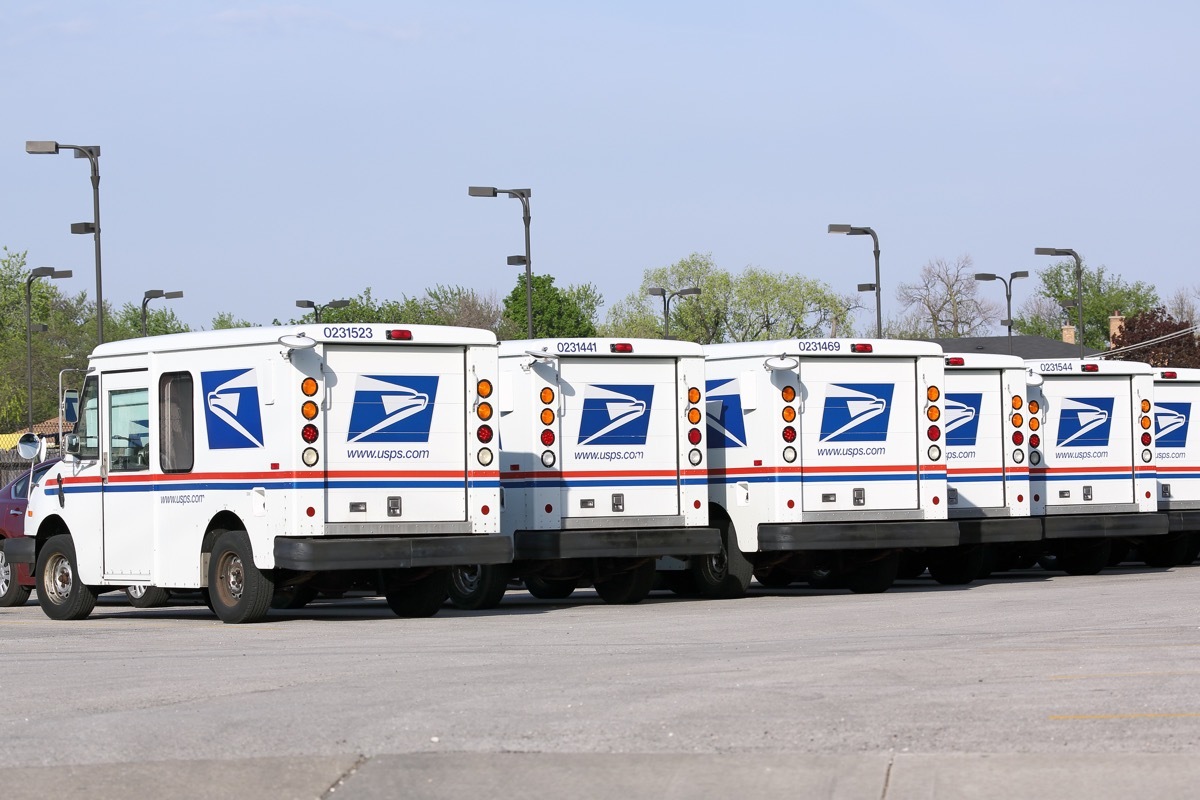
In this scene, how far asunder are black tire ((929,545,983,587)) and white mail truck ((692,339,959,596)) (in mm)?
2521

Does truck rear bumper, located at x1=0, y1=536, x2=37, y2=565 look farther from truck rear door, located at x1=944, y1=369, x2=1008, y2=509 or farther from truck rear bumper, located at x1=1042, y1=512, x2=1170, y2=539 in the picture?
truck rear bumper, located at x1=1042, y1=512, x2=1170, y2=539

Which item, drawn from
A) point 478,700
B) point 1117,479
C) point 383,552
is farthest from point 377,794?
point 1117,479

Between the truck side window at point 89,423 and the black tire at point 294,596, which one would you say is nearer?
the black tire at point 294,596

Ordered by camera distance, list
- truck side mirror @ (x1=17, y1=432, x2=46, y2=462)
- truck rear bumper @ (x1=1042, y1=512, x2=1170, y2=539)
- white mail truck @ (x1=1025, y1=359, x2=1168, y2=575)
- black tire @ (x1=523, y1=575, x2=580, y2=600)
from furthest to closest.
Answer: white mail truck @ (x1=1025, y1=359, x2=1168, y2=575) → truck rear bumper @ (x1=1042, y1=512, x2=1170, y2=539) → black tire @ (x1=523, y1=575, x2=580, y2=600) → truck side mirror @ (x1=17, y1=432, x2=46, y2=462)

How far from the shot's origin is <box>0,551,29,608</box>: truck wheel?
71.8 feet

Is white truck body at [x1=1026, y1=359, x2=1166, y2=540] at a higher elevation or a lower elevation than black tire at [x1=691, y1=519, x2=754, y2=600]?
higher

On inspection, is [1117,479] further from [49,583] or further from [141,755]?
[141,755]

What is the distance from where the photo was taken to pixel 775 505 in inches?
786

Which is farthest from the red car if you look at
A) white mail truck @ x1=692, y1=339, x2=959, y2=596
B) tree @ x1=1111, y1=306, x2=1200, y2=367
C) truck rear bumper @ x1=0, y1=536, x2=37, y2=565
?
tree @ x1=1111, y1=306, x2=1200, y2=367

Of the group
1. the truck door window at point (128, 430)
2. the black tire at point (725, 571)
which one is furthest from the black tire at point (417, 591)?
the black tire at point (725, 571)

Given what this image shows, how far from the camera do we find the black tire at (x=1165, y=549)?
27.6m

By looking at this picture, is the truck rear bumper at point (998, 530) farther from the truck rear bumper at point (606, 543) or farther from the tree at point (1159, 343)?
the tree at point (1159, 343)

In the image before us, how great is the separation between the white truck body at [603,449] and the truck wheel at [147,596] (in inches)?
153

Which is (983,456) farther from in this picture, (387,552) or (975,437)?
(387,552)
